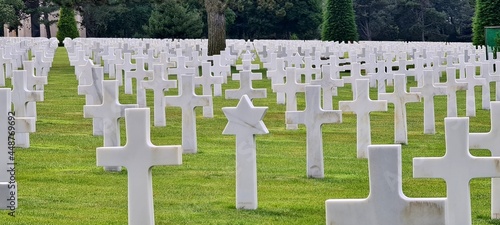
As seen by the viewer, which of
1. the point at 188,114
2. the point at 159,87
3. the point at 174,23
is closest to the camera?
the point at 188,114

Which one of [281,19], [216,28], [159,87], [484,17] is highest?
[281,19]

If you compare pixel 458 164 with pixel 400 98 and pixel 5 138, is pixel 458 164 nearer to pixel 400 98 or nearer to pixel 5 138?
pixel 5 138

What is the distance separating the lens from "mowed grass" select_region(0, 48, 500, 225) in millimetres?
9445

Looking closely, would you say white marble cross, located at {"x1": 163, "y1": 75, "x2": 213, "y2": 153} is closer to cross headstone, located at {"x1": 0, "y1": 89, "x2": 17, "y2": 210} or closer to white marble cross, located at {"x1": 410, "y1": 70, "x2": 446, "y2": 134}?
white marble cross, located at {"x1": 410, "y1": 70, "x2": 446, "y2": 134}

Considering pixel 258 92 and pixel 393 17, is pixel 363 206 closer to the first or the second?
pixel 258 92

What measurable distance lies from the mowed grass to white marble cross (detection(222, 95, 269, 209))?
0.23 m

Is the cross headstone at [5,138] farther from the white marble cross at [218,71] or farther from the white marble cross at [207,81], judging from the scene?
the white marble cross at [218,71]

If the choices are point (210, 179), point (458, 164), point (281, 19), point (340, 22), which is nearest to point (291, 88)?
point (210, 179)

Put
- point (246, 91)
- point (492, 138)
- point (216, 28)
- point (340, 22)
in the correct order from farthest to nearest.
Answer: point (340, 22)
point (216, 28)
point (246, 91)
point (492, 138)

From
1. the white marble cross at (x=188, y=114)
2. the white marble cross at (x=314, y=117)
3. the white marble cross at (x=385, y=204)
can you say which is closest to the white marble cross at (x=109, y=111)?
the white marble cross at (x=314, y=117)

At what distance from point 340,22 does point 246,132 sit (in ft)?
115

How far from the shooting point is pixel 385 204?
20.5 feet

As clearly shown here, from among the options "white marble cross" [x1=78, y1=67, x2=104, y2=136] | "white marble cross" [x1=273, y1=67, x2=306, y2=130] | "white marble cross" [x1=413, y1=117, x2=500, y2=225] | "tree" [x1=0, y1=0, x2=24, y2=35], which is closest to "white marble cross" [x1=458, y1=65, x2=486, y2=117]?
"white marble cross" [x1=273, y1=67, x2=306, y2=130]

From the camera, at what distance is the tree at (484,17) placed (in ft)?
125
